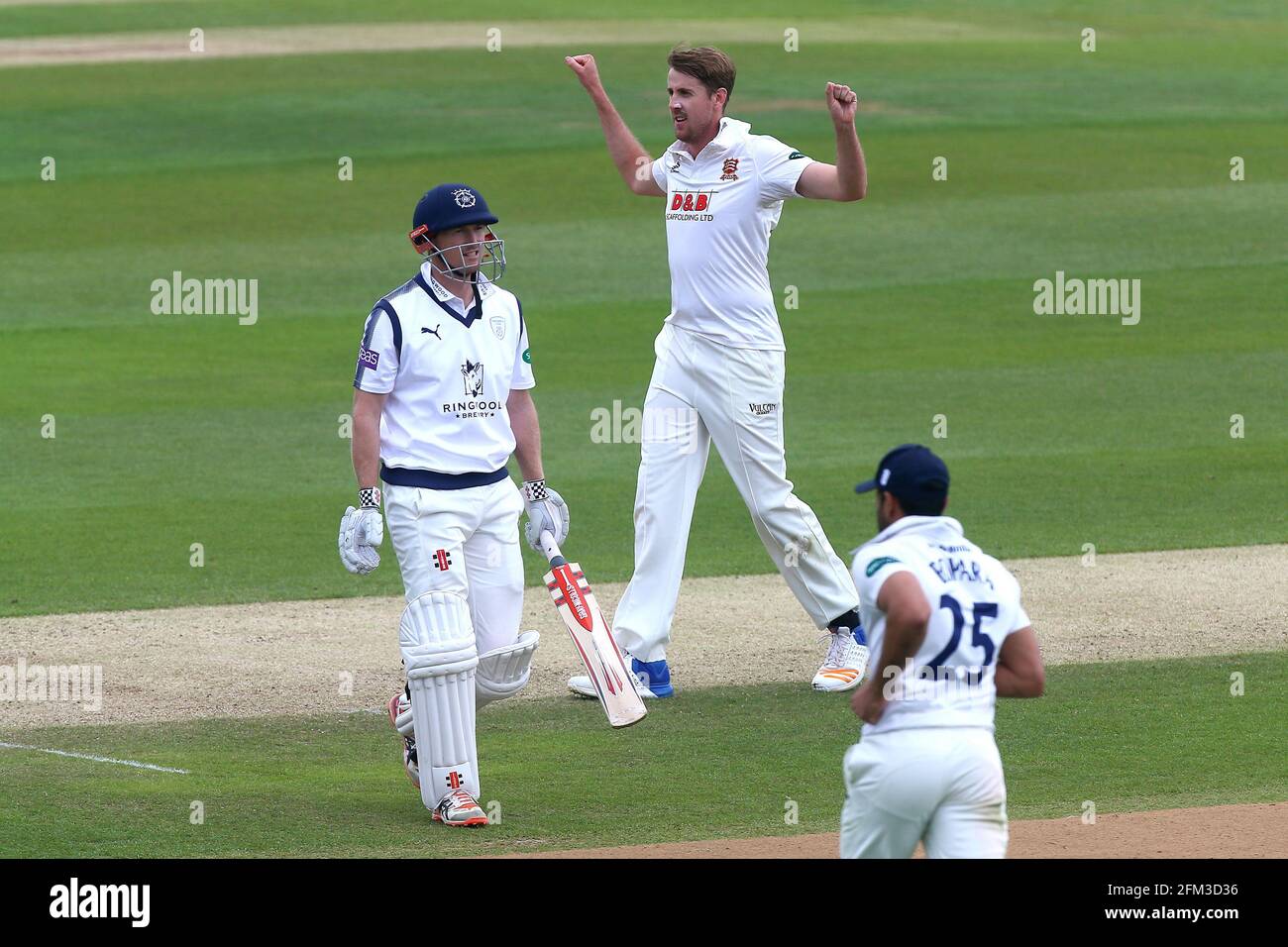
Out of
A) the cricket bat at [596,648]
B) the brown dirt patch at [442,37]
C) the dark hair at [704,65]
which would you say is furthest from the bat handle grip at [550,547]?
the brown dirt patch at [442,37]

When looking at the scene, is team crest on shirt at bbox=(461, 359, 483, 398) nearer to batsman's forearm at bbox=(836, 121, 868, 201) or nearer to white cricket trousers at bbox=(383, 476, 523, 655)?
white cricket trousers at bbox=(383, 476, 523, 655)

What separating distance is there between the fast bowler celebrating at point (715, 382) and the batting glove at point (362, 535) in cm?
192

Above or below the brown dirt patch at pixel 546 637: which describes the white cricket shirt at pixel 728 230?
above

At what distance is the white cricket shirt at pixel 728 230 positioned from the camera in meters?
9.25

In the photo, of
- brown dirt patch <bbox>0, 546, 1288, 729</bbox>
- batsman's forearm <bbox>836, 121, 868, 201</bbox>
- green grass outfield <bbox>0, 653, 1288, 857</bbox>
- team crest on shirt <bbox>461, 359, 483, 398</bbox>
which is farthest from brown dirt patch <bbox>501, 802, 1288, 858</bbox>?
batsman's forearm <bbox>836, 121, 868, 201</bbox>

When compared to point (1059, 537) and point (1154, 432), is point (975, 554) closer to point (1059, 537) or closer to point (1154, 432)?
point (1059, 537)

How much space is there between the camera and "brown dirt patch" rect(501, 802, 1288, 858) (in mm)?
6867

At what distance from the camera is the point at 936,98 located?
103ft

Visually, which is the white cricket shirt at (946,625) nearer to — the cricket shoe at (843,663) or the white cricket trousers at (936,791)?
the white cricket trousers at (936,791)

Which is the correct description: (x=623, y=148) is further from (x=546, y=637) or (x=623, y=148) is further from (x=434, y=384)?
(x=434, y=384)

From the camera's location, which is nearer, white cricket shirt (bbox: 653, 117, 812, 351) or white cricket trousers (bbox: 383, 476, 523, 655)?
white cricket trousers (bbox: 383, 476, 523, 655)

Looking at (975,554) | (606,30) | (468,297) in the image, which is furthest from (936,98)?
(975,554)

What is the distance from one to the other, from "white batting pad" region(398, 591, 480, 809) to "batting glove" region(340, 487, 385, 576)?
318 millimetres

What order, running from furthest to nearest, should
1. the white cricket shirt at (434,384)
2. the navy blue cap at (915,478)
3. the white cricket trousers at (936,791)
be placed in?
1. the white cricket shirt at (434,384)
2. the navy blue cap at (915,478)
3. the white cricket trousers at (936,791)
